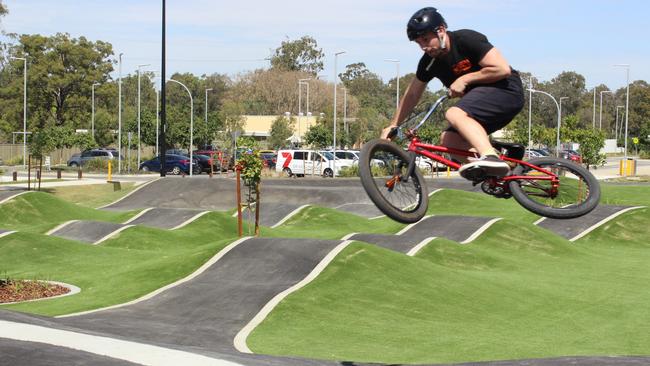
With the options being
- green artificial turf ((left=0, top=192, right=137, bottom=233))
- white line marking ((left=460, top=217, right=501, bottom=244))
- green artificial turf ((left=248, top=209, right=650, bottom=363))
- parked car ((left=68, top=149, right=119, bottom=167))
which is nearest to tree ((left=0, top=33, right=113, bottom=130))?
parked car ((left=68, top=149, right=119, bottom=167))

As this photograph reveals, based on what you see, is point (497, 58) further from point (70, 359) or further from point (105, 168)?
point (105, 168)

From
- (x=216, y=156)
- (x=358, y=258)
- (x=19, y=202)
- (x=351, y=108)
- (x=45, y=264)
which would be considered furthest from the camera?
(x=351, y=108)

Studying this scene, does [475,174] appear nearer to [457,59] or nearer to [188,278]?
[457,59]

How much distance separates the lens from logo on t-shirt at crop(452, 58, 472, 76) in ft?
23.5

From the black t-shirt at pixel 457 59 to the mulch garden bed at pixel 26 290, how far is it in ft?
58.6

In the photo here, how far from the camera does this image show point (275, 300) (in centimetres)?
2025

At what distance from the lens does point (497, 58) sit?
7121mm

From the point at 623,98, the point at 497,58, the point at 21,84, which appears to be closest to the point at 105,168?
the point at 21,84

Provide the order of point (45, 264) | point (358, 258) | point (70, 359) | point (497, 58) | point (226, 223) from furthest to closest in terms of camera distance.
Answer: point (226, 223) < point (45, 264) < point (358, 258) < point (70, 359) < point (497, 58)

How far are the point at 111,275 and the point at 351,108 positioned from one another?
9985 centimetres

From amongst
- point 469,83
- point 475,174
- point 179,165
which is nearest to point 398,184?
point 475,174

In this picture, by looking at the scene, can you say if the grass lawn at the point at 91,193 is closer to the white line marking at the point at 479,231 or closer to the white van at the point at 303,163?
the white van at the point at 303,163

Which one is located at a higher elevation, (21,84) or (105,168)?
(21,84)

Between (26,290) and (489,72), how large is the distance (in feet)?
62.4
